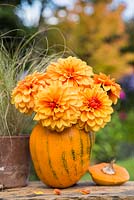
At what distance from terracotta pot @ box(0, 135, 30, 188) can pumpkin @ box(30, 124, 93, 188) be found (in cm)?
9

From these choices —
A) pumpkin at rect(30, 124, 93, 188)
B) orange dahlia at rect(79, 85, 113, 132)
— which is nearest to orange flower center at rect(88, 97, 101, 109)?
orange dahlia at rect(79, 85, 113, 132)

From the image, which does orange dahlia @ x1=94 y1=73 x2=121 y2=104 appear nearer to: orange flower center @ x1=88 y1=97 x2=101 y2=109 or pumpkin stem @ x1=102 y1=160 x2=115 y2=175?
orange flower center @ x1=88 y1=97 x2=101 y2=109

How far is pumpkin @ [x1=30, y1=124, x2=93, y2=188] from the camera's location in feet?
6.05

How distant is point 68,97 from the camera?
1.81 metres

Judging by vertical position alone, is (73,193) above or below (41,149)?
below

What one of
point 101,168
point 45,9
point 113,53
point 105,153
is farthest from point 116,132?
point 101,168

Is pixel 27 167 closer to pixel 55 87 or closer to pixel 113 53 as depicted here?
pixel 55 87

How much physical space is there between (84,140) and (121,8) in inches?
329

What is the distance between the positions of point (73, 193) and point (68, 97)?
1.17 ft

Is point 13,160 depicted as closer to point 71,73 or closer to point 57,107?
point 57,107

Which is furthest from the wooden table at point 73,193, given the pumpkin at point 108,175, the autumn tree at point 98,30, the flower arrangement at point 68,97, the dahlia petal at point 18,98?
the autumn tree at point 98,30

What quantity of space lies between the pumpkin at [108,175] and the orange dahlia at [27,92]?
1.19 feet

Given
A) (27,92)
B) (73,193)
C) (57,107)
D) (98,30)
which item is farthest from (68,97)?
(98,30)

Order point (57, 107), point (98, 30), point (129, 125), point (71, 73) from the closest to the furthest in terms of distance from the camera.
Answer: point (57, 107), point (71, 73), point (129, 125), point (98, 30)
